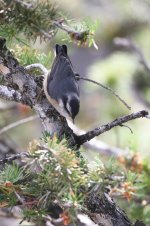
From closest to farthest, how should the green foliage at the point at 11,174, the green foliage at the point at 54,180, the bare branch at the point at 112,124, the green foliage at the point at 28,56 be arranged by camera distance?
1. the green foliage at the point at 54,180
2. the green foliage at the point at 11,174
3. the bare branch at the point at 112,124
4. the green foliage at the point at 28,56

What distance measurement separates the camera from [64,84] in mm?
2686

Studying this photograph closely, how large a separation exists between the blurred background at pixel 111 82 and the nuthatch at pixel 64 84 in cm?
25

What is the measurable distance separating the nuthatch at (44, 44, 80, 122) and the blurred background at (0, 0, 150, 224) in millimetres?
251

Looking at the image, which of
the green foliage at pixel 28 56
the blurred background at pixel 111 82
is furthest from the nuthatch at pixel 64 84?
the blurred background at pixel 111 82

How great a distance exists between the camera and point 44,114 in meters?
2.12

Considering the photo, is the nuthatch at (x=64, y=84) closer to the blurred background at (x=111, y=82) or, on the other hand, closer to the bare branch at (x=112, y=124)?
the blurred background at (x=111, y=82)

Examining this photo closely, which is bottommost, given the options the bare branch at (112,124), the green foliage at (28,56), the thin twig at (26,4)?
the bare branch at (112,124)

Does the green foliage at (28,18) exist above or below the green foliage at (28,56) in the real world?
below

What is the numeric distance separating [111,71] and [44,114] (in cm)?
264

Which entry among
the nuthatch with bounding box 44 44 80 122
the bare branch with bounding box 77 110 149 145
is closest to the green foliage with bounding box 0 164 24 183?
the bare branch with bounding box 77 110 149 145

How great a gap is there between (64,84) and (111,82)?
1.93 metres

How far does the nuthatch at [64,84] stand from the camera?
249 centimetres

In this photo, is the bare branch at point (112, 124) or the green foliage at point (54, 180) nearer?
the green foliage at point (54, 180)

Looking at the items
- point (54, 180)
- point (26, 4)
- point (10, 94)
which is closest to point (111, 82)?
point (10, 94)
